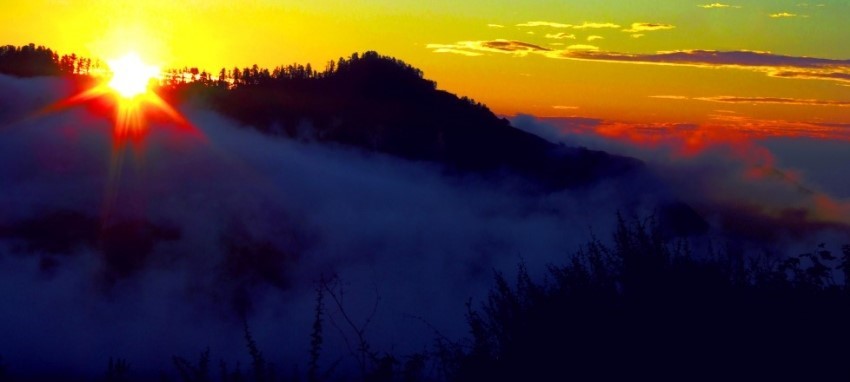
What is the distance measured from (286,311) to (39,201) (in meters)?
58.0

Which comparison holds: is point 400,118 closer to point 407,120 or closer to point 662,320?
point 407,120

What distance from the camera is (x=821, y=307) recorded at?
647 cm

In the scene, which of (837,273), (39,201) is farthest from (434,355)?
(39,201)

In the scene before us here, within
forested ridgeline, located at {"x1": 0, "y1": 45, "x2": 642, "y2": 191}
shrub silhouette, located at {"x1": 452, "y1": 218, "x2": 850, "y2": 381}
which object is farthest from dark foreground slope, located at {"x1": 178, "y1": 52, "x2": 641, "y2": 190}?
shrub silhouette, located at {"x1": 452, "y1": 218, "x2": 850, "y2": 381}

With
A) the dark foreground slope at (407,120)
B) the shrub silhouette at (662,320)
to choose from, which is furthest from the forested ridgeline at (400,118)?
the shrub silhouette at (662,320)

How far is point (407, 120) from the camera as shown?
188250 millimetres

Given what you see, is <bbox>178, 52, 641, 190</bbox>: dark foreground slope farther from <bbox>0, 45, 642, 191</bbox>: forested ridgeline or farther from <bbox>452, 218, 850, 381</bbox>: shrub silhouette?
<bbox>452, 218, 850, 381</bbox>: shrub silhouette

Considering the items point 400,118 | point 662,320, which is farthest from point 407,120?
point 662,320

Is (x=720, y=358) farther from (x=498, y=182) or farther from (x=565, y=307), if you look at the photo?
(x=498, y=182)

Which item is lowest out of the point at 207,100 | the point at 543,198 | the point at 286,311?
the point at 286,311

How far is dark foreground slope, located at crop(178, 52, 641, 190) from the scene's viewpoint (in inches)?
7008

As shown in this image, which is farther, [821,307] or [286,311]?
[286,311]

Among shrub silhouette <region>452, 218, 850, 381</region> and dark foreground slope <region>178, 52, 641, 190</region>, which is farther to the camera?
dark foreground slope <region>178, 52, 641, 190</region>

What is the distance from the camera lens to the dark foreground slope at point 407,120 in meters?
178
